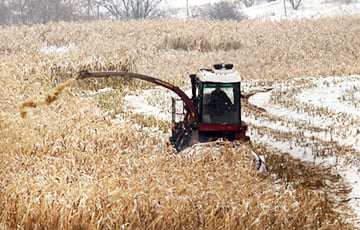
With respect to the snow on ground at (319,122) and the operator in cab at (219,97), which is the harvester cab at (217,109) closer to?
the operator in cab at (219,97)

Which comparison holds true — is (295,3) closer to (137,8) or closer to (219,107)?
(137,8)

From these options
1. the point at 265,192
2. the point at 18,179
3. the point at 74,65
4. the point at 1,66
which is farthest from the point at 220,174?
the point at 74,65

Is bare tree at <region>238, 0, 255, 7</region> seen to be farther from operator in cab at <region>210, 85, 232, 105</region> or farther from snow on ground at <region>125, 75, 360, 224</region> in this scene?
operator in cab at <region>210, 85, 232, 105</region>

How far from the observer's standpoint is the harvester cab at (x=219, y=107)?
28.9ft

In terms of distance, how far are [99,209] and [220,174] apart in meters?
2.20

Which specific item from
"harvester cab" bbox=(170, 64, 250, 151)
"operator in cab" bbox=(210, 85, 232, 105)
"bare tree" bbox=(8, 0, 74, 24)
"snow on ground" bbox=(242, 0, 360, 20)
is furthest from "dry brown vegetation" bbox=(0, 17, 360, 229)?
"bare tree" bbox=(8, 0, 74, 24)

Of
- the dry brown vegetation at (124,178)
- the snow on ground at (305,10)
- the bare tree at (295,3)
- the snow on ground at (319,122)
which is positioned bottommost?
the snow on ground at (319,122)

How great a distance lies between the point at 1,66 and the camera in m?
16.5

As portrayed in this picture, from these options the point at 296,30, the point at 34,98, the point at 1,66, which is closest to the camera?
the point at 34,98

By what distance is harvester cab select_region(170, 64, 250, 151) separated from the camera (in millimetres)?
8812

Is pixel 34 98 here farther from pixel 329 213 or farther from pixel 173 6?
pixel 173 6

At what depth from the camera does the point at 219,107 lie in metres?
8.92

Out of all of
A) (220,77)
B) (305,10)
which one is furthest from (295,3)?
(220,77)

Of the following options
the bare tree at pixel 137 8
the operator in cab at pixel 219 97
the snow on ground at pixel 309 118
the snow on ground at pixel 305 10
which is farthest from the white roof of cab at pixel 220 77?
the bare tree at pixel 137 8
